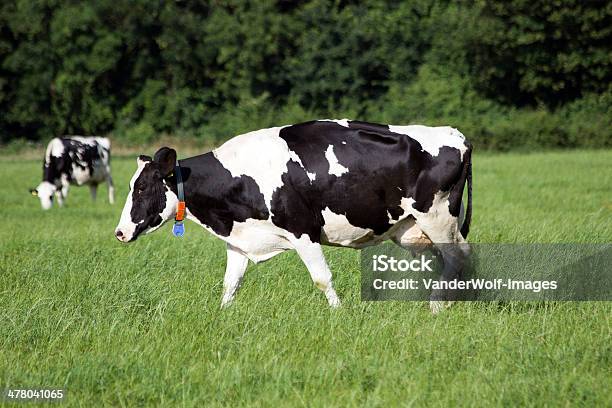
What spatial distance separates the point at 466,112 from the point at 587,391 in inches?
1448

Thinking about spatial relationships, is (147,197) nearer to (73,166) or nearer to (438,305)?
(438,305)

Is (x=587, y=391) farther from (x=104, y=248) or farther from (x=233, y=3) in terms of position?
(x=233, y=3)

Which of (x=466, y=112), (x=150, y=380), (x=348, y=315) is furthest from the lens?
(x=466, y=112)

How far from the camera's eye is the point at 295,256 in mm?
10086

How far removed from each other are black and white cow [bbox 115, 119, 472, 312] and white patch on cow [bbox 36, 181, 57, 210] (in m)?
12.8

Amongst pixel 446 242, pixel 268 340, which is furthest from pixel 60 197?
pixel 268 340

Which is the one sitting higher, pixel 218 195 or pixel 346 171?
pixel 346 171

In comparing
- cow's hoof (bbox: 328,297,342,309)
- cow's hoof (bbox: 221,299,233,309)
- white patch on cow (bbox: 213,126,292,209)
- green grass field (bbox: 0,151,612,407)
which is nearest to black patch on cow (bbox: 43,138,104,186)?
green grass field (bbox: 0,151,612,407)

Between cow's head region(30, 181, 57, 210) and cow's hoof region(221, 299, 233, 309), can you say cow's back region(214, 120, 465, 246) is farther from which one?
cow's head region(30, 181, 57, 210)

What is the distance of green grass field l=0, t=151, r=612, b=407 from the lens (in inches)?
222

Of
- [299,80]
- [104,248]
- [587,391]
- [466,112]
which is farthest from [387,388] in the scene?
[299,80]

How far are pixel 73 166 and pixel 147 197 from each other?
580 inches

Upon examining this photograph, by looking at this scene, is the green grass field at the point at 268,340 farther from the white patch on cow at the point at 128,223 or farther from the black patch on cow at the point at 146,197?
the black patch on cow at the point at 146,197

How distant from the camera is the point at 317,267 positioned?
786 cm
